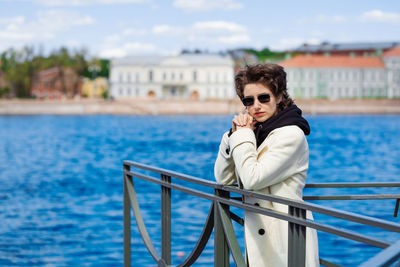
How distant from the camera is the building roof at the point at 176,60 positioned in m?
83.2

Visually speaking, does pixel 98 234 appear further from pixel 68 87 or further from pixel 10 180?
pixel 68 87

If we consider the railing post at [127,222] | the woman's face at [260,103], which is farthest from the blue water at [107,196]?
the woman's face at [260,103]

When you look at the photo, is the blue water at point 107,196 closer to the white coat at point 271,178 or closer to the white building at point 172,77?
the white coat at point 271,178

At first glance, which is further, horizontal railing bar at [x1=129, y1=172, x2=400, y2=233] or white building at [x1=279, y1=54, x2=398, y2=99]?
white building at [x1=279, y1=54, x2=398, y2=99]

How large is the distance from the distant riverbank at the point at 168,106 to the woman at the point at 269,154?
7392 cm

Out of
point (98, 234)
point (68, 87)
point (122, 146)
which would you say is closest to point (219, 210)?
point (98, 234)

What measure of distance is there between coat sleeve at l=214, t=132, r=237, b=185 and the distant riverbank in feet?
242

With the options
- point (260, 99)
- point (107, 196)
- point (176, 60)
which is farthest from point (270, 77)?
point (176, 60)

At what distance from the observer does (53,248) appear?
9.34 meters

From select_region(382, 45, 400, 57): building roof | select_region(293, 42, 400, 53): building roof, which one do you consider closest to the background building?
select_region(293, 42, 400, 53): building roof

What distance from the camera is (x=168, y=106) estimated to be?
77938mm

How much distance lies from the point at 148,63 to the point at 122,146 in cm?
4879

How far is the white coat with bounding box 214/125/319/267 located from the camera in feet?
7.14

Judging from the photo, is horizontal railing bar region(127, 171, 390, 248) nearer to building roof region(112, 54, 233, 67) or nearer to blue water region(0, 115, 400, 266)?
blue water region(0, 115, 400, 266)
